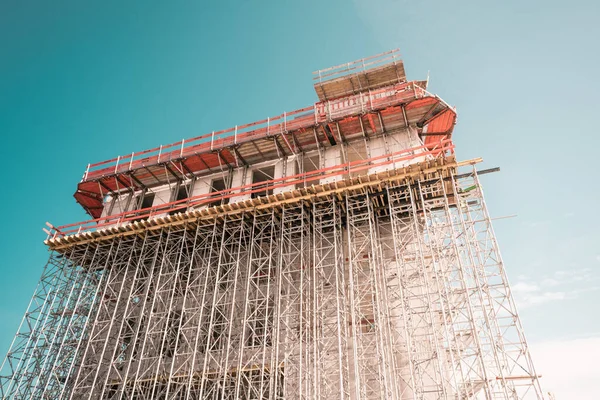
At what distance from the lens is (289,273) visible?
17.9m

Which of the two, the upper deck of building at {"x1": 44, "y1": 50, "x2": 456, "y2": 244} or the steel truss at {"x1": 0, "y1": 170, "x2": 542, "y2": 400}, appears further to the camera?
the upper deck of building at {"x1": 44, "y1": 50, "x2": 456, "y2": 244}

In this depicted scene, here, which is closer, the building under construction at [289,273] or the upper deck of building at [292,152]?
the building under construction at [289,273]

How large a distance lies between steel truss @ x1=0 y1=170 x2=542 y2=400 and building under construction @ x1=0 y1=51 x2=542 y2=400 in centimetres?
10

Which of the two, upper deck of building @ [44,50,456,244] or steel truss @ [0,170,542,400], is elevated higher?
upper deck of building @ [44,50,456,244]

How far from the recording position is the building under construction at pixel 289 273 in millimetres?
15695

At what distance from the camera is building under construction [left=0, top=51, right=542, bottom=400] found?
15695 mm

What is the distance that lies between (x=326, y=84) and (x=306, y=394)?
61.1ft

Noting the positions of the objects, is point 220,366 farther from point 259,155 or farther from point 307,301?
point 259,155

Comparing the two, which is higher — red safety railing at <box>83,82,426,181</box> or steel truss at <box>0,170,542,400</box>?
red safety railing at <box>83,82,426,181</box>

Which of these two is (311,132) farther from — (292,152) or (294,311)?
(294,311)

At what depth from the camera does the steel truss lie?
15.3 meters

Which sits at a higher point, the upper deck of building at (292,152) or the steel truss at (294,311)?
the upper deck of building at (292,152)

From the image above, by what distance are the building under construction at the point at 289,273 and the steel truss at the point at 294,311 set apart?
0.32 ft

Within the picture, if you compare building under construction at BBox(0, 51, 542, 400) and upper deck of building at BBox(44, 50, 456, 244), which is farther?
upper deck of building at BBox(44, 50, 456, 244)
